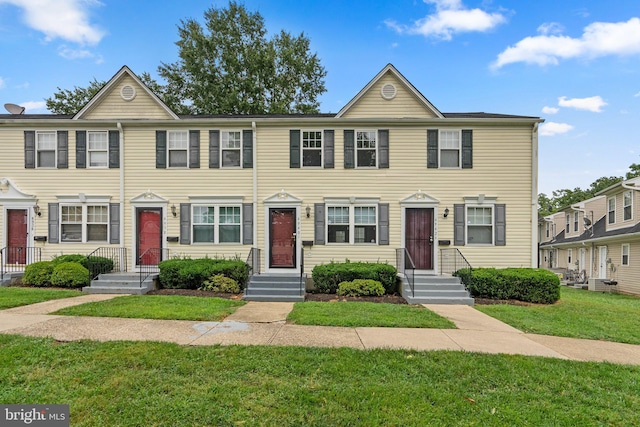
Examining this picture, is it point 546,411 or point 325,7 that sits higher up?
point 325,7

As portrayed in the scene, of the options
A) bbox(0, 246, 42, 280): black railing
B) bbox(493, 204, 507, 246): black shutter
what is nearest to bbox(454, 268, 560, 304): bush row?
bbox(493, 204, 507, 246): black shutter

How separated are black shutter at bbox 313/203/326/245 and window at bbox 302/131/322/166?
1.49 m

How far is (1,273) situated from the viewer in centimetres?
1009

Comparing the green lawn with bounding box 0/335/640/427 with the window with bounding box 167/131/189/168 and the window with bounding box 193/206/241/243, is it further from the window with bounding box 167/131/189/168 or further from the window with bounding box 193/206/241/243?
the window with bounding box 167/131/189/168

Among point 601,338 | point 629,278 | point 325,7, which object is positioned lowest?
point 629,278

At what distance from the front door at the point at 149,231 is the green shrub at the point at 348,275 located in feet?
17.8

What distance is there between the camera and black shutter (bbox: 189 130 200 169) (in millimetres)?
10953

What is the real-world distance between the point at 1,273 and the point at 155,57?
16519mm

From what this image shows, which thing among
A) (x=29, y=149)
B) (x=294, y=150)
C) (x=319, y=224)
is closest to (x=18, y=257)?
(x=29, y=149)

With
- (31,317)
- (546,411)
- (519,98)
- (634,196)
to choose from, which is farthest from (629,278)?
(31,317)

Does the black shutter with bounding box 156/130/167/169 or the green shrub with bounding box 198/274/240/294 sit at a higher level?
the black shutter with bounding box 156/130/167/169

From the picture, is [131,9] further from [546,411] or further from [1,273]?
[546,411]

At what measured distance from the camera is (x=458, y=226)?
417 inches

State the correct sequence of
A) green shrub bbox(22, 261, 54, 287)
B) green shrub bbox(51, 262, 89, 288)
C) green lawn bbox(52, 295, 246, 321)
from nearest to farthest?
green lawn bbox(52, 295, 246, 321), green shrub bbox(51, 262, 89, 288), green shrub bbox(22, 261, 54, 287)
